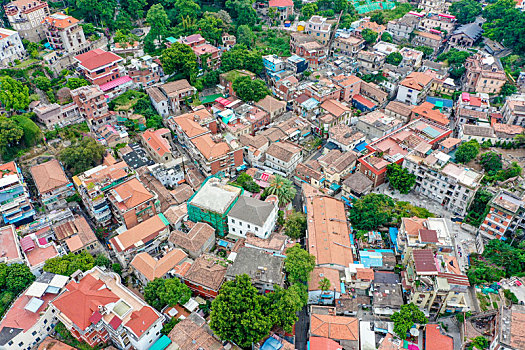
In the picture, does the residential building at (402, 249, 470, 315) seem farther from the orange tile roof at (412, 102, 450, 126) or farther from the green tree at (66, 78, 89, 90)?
the green tree at (66, 78, 89, 90)

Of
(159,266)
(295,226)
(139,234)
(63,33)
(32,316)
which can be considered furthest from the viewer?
(63,33)

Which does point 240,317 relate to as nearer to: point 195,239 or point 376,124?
point 195,239

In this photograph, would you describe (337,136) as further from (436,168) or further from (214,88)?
(214,88)

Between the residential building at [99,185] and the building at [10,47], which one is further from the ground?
the building at [10,47]

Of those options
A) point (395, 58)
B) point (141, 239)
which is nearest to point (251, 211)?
point (141, 239)

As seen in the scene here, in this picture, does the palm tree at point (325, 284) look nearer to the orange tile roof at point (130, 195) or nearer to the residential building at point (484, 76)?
the orange tile roof at point (130, 195)

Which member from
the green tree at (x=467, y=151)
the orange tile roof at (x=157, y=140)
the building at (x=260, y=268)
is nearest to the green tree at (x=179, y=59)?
the orange tile roof at (x=157, y=140)
